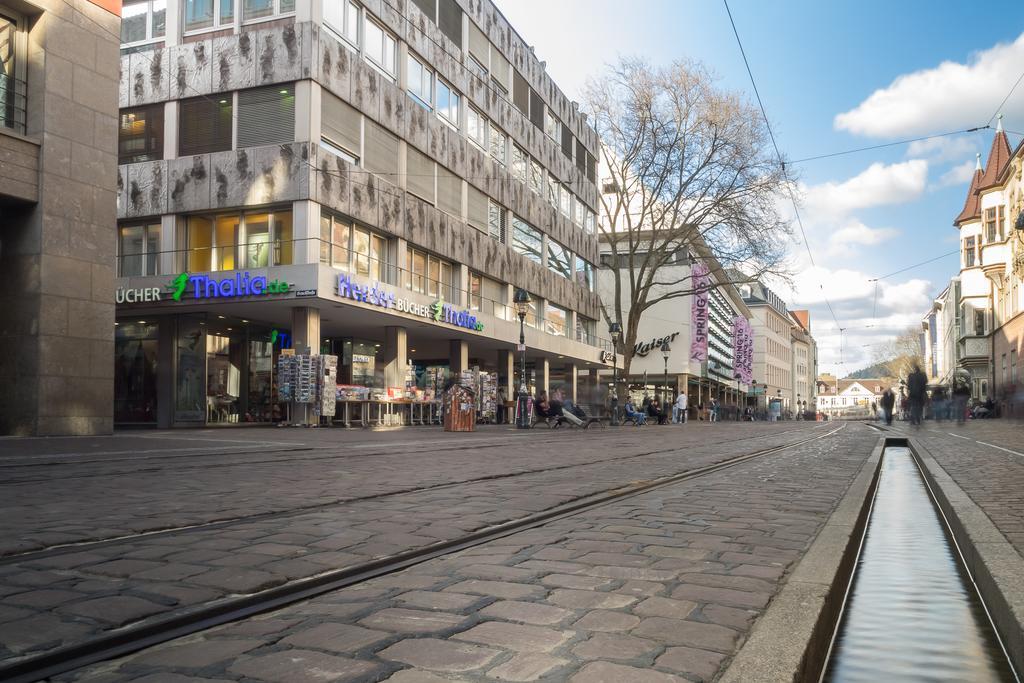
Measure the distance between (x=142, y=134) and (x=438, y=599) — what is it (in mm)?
26321

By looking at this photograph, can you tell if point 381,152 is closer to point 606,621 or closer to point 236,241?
point 236,241

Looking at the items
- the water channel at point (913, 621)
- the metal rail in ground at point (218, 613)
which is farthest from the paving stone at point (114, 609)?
the water channel at point (913, 621)

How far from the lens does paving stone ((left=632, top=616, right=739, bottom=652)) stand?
275 cm

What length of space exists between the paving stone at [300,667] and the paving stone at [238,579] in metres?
0.94

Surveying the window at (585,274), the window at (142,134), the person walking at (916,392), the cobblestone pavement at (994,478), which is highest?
the window at (142,134)

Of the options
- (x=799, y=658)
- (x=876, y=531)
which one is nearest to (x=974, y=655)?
(x=799, y=658)

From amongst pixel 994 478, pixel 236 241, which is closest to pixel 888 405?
pixel 236 241

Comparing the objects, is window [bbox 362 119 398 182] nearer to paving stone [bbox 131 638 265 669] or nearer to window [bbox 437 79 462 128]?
window [bbox 437 79 462 128]

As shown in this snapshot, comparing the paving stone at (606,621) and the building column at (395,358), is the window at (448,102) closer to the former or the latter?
the building column at (395,358)

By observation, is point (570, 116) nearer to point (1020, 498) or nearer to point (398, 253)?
point (398, 253)

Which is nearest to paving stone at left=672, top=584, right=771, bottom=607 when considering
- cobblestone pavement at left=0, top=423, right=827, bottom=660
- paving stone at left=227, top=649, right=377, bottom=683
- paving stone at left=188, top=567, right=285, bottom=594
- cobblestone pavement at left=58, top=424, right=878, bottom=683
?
cobblestone pavement at left=58, top=424, right=878, bottom=683

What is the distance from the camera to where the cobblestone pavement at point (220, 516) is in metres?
3.33

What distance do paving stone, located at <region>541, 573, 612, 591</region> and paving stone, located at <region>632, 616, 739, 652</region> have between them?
535mm

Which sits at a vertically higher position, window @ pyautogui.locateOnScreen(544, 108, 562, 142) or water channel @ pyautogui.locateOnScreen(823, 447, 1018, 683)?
window @ pyautogui.locateOnScreen(544, 108, 562, 142)
